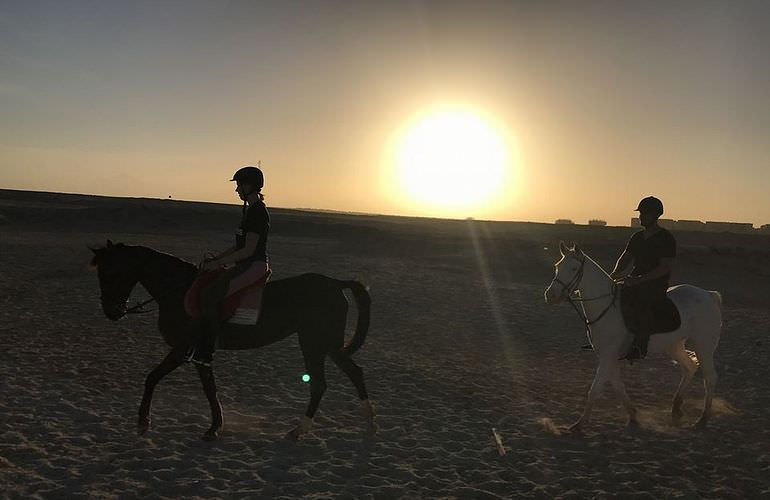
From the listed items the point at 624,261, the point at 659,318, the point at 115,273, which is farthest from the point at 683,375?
the point at 115,273

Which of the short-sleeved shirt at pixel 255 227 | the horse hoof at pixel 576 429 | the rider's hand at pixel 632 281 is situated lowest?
the horse hoof at pixel 576 429

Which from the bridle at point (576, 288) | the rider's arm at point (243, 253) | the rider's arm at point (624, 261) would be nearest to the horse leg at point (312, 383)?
the rider's arm at point (243, 253)

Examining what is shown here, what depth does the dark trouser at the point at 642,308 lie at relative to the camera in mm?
7254

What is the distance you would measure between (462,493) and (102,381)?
634 cm

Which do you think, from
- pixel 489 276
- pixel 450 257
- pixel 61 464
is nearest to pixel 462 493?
pixel 61 464

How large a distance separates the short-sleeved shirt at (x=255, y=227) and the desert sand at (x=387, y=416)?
2.33m

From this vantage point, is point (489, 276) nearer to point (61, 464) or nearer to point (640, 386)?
point (640, 386)

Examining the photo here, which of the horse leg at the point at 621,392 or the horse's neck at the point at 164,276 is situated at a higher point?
the horse's neck at the point at 164,276

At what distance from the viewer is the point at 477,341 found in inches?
533

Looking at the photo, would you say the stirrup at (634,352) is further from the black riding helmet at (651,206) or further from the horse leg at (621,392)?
the black riding helmet at (651,206)

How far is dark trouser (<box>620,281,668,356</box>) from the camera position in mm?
7254

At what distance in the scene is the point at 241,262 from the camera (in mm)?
6340

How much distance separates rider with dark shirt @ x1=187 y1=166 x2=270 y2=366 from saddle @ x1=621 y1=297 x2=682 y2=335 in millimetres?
4977

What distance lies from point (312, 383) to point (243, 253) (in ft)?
6.16
